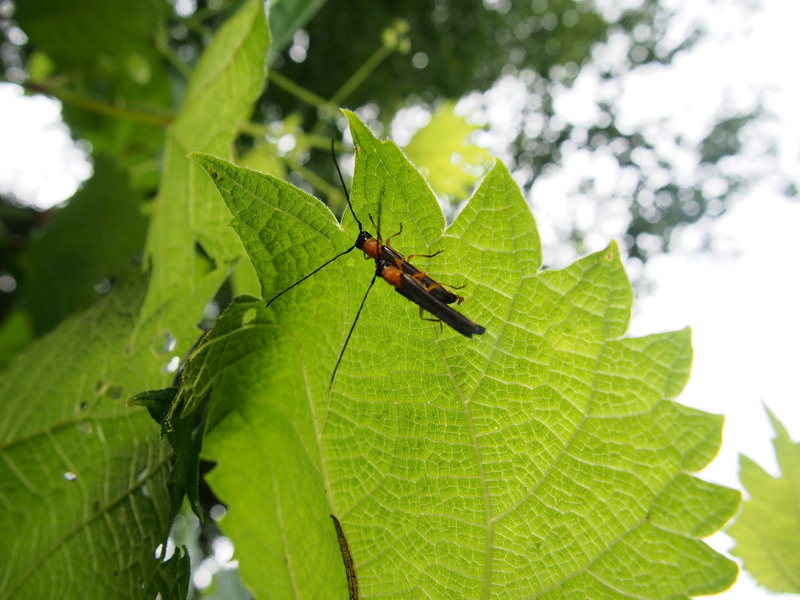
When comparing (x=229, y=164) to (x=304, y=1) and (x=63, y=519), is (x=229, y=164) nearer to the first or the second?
(x=63, y=519)

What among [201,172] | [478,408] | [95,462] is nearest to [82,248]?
[201,172]

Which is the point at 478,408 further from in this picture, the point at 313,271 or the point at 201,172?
the point at 201,172

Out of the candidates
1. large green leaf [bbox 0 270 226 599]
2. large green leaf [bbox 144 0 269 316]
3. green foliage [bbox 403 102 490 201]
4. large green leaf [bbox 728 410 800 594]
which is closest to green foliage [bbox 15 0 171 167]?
large green leaf [bbox 144 0 269 316]

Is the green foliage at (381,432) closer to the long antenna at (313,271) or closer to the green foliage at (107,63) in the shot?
the long antenna at (313,271)

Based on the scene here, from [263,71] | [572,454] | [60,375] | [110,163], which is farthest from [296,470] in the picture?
[110,163]

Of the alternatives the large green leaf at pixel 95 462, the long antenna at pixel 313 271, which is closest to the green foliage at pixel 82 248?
the large green leaf at pixel 95 462

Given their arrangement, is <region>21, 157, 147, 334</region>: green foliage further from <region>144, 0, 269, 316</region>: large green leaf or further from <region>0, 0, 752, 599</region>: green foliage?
<region>0, 0, 752, 599</region>: green foliage

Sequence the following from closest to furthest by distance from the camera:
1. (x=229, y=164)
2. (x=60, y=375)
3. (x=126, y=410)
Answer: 1. (x=229, y=164)
2. (x=126, y=410)
3. (x=60, y=375)

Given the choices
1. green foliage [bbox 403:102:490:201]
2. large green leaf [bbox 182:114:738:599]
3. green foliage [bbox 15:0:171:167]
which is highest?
green foliage [bbox 15:0:171:167]
